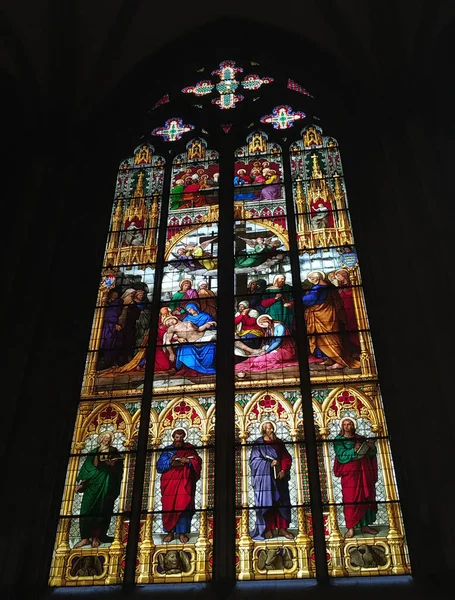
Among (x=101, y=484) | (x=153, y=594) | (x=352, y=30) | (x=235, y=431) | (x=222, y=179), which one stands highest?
(x=352, y=30)

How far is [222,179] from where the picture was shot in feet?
27.0

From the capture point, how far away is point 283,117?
8969 millimetres

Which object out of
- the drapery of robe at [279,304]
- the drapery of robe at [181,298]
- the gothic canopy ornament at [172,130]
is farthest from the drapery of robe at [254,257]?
the gothic canopy ornament at [172,130]

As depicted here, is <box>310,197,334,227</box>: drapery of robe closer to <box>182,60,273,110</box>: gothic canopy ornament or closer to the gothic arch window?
the gothic arch window

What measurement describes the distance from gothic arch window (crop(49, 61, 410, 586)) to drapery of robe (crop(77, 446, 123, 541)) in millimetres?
10

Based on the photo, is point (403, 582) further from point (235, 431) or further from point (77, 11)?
point (77, 11)

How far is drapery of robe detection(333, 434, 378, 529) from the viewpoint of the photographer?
215 inches

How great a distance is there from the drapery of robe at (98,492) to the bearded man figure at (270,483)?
1.10 metres

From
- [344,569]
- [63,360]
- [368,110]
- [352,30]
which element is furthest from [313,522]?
[352,30]

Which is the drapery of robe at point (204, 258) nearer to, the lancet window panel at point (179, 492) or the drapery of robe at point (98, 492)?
Result: the lancet window panel at point (179, 492)

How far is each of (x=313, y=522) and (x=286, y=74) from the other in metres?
5.96

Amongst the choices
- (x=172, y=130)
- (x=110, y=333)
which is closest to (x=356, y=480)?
(x=110, y=333)

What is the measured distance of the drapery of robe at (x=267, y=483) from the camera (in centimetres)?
552

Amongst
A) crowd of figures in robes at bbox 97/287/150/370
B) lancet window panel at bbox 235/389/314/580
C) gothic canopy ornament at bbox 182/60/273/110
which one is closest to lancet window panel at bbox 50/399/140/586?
crowd of figures in robes at bbox 97/287/150/370
